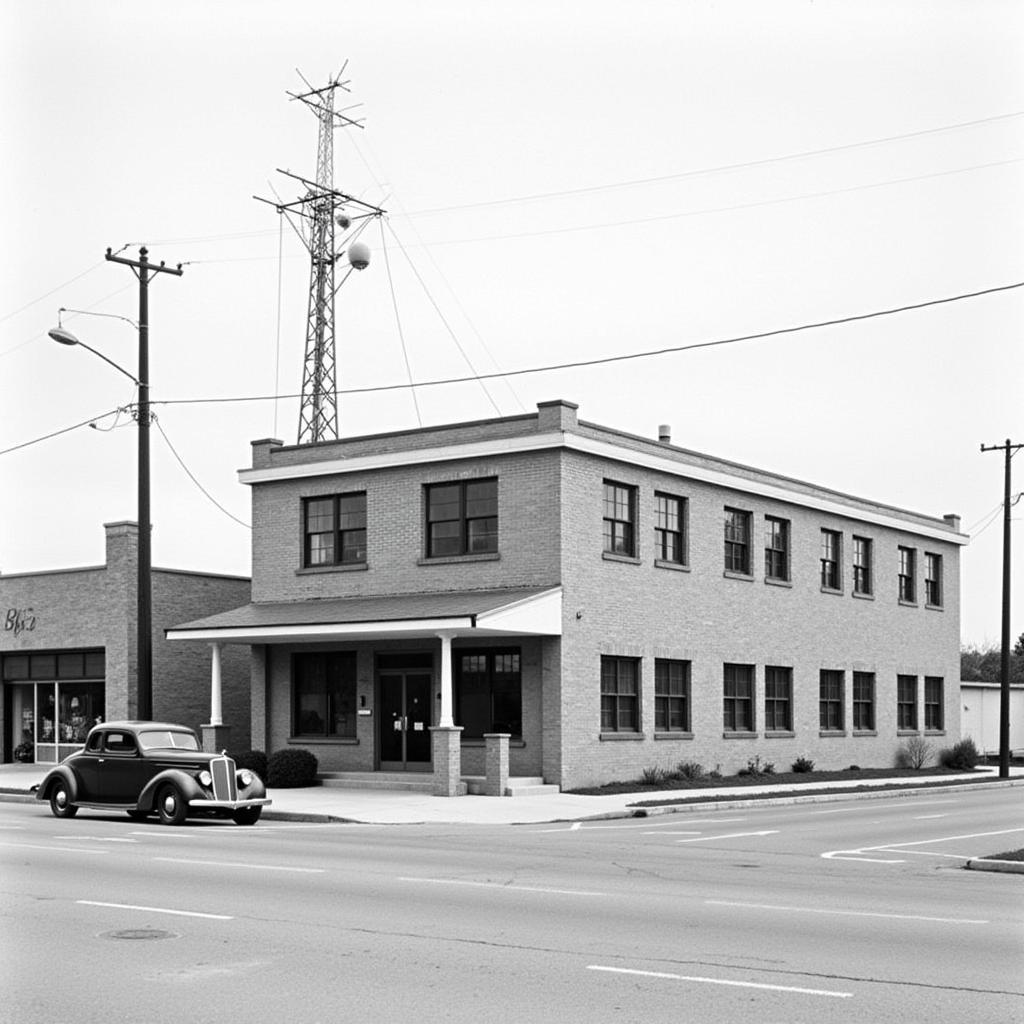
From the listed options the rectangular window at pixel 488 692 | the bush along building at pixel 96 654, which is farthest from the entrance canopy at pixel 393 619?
the bush along building at pixel 96 654

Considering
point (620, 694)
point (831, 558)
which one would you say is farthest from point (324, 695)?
point (831, 558)

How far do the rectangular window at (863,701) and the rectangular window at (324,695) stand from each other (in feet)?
54.5

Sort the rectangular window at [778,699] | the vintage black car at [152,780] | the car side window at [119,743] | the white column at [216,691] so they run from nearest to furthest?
1. the vintage black car at [152,780]
2. the car side window at [119,743]
3. the white column at [216,691]
4. the rectangular window at [778,699]

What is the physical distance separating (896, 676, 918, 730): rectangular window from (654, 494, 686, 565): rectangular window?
46.5 feet

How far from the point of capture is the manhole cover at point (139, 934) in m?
11.0

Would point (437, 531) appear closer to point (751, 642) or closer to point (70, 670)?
point (751, 642)

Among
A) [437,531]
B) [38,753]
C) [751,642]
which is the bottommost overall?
[38,753]

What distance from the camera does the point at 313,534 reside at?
117ft

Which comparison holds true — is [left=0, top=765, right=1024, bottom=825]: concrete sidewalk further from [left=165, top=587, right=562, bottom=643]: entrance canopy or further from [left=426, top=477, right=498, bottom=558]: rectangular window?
[left=426, top=477, right=498, bottom=558]: rectangular window

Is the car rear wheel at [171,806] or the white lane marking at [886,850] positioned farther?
the car rear wheel at [171,806]

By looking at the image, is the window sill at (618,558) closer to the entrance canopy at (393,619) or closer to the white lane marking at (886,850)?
the entrance canopy at (393,619)

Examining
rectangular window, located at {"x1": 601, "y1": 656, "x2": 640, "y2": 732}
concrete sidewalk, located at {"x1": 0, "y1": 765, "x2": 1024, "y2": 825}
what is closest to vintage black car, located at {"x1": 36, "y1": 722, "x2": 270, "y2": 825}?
concrete sidewalk, located at {"x1": 0, "y1": 765, "x2": 1024, "y2": 825}

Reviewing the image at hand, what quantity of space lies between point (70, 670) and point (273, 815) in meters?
16.0

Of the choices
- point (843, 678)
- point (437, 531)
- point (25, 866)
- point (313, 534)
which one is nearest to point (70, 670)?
point (313, 534)
